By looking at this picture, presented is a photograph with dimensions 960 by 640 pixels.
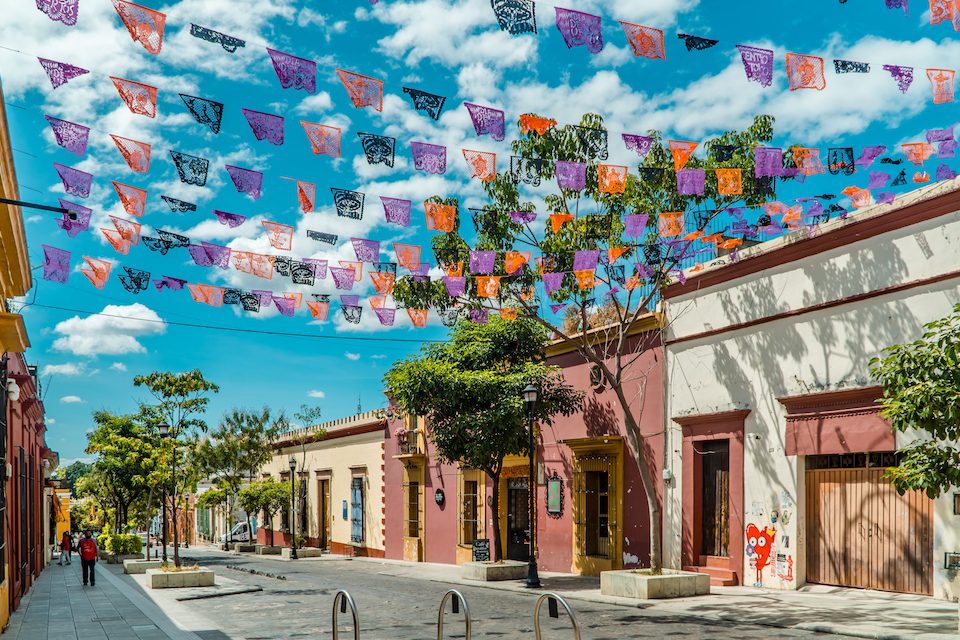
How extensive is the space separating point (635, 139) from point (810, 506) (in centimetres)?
796

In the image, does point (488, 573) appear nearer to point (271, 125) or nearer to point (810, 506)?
point (810, 506)

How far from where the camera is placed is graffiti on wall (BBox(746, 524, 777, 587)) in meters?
18.6

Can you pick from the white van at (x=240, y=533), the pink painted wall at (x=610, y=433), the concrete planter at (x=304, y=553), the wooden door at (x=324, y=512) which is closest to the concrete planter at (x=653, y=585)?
the pink painted wall at (x=610, y=433)

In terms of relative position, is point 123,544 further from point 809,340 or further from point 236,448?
point 809,340

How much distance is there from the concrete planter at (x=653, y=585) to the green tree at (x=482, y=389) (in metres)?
5.71

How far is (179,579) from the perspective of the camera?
71.8 feet

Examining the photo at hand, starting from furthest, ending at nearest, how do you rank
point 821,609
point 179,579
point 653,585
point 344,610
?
point 179,579
point 653,585
point 821,609
point 344,610

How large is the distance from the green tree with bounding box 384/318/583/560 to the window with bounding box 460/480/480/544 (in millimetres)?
5209

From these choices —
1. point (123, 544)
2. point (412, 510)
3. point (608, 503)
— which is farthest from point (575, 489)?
point (123, 544)

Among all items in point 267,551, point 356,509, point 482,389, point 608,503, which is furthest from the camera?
point 267,551

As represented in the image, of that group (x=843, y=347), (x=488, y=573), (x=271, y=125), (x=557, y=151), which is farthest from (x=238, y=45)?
(x=488, y=573)

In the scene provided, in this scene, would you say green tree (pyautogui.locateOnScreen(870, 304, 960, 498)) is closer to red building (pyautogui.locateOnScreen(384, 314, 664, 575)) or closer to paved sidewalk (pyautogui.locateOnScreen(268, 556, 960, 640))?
paved sidewalk (pyautogui.locateOnScreen(268, 556, 960, 640))

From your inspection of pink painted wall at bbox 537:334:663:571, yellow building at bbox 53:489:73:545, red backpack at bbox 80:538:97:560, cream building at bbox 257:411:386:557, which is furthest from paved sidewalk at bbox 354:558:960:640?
yellow building at bbox 53:489:73:545

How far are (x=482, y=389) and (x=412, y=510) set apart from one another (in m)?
13.4
